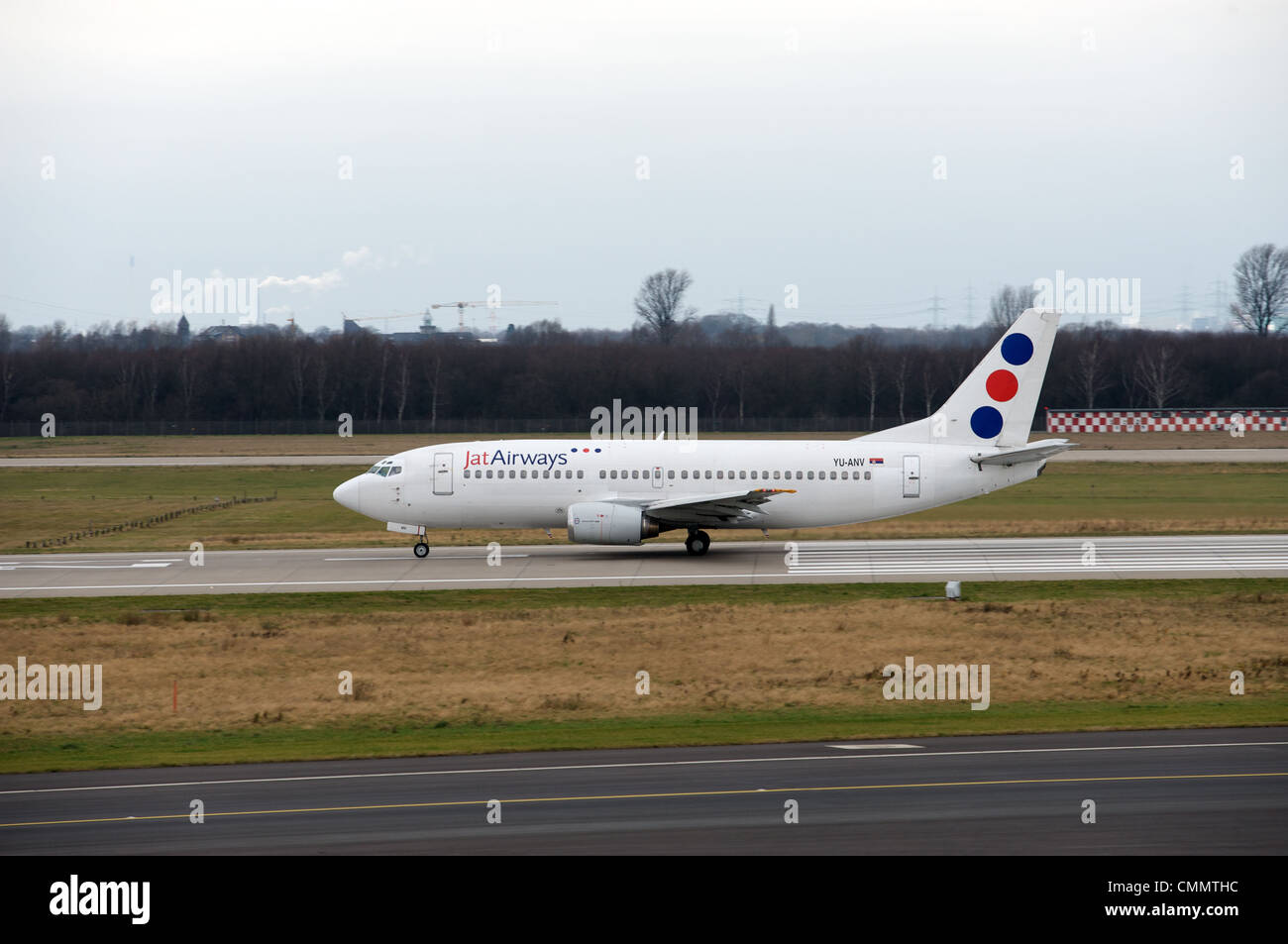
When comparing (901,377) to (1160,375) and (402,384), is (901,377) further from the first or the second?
(402,384)

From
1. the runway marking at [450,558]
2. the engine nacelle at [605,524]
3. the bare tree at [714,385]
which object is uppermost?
the bare tree at [714,385]

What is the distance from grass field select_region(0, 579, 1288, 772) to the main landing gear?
22.3 feet

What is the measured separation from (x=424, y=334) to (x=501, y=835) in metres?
188

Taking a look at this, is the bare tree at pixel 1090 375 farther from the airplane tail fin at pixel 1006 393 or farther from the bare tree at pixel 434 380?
the airplane tail fin at pixel 1006 393

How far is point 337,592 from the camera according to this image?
114 ft

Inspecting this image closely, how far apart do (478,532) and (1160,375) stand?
88.0 meters

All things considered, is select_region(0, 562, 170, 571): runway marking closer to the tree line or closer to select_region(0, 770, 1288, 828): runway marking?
select_region(0, 770, 1288, 828): runway marking

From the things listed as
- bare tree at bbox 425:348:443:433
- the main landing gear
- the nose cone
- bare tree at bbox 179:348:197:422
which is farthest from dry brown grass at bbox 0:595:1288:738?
bare tree at bbox 179:348:197:422

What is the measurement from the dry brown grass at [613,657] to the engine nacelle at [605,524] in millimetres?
7281

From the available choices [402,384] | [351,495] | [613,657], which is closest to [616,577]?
[613,657]

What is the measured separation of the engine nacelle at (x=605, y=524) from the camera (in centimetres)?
3906

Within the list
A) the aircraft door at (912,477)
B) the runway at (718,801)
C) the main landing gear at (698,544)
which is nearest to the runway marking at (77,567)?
the main landing gear at (698,544)
